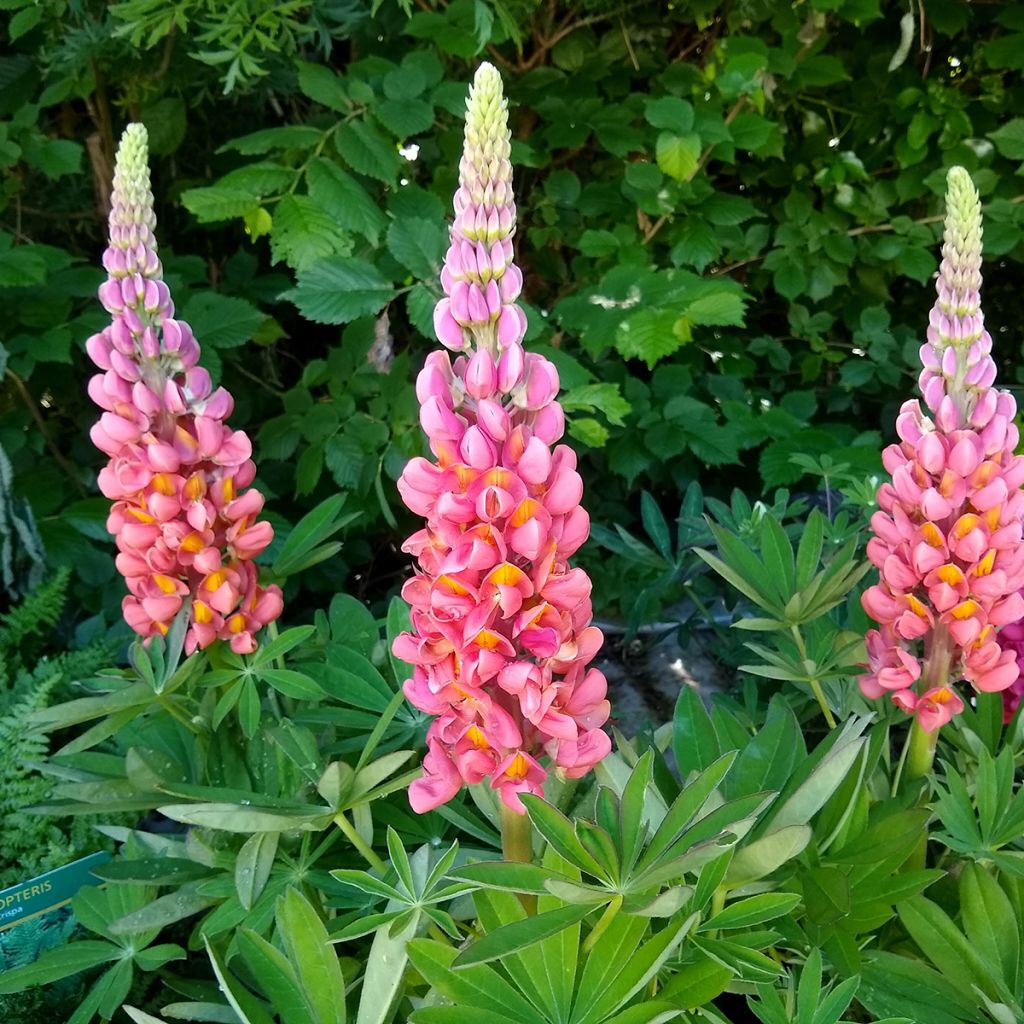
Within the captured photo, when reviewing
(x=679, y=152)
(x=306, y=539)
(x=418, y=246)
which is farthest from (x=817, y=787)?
(x=679, y=152)

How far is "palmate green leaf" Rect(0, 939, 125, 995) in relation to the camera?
92 cm

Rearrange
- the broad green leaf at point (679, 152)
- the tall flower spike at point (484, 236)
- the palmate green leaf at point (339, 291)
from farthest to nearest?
1. the broad green leaf at point (679, 152)
2. the palmate green leaf at point (339, 291)
3. the tall flower spike at point (484, 236)

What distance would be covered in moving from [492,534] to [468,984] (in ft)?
1.18

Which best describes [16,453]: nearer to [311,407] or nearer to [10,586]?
[10,586]

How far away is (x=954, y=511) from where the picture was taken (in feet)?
2.86

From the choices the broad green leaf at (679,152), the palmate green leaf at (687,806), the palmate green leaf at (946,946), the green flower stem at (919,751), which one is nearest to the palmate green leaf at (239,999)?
the palmate green leaf at (687,806)

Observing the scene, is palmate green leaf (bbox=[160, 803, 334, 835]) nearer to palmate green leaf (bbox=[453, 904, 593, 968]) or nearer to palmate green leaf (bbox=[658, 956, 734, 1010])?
palmate green leaf (bbox=[453, 904, 593, 968])

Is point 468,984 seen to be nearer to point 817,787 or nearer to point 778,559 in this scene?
point 817,787

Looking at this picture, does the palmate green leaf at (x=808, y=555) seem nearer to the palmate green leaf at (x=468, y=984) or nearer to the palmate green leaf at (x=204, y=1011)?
the palmate green leaf at (x=468, y=984)

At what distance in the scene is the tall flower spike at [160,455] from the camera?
3.11ft

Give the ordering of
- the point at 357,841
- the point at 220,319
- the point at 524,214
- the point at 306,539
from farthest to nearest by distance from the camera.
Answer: the point at 524,214, the point at 220,319, the point at 306,539, the point at 357,841

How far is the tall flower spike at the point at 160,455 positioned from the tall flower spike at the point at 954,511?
68cm

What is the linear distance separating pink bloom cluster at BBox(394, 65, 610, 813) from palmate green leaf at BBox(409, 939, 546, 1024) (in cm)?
11

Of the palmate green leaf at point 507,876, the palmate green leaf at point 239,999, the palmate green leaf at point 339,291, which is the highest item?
the palmate green leaf at point 339,291
